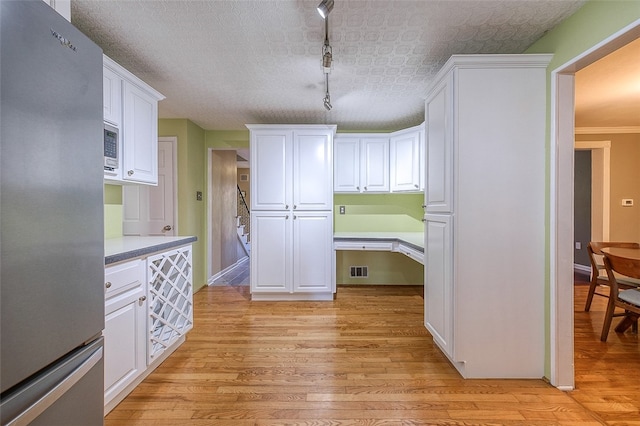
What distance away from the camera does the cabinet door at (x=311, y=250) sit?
11.2 ft

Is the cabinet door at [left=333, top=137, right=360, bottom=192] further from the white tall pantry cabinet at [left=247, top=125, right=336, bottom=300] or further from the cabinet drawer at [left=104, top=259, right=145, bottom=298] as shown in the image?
the cabinet drawer at [left=104, top=259, right=145, bottom=298]

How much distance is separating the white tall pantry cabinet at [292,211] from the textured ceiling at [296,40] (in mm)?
578

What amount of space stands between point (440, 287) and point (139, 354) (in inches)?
83.4

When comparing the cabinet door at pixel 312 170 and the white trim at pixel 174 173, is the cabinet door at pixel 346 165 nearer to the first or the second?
the cabinet door at pixel 312 170

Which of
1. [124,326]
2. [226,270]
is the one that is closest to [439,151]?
[124,326]

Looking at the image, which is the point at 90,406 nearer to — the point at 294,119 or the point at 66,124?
the point at 66,124

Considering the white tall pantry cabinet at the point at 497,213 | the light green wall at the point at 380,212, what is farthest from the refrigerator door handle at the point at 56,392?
the light green wall at the point at 380,212

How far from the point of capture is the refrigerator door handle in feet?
2.36

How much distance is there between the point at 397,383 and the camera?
1.84 meters

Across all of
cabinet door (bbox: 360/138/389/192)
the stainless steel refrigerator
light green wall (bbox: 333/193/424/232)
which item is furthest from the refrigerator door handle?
light green wall (bbox: 333/193/424/232)

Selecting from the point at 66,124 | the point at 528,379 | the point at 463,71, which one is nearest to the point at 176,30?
the point at 66,124

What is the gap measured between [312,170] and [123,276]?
2.27 m

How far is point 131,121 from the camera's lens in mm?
2068

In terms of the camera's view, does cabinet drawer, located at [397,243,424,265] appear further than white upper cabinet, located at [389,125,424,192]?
No
